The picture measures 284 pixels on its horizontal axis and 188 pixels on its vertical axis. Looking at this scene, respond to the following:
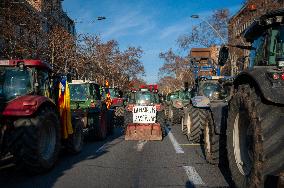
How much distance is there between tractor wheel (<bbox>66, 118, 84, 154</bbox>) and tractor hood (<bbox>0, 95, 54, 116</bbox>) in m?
2.64

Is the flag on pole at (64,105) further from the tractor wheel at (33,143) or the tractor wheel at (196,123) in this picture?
the tractor wheel at (196,123)

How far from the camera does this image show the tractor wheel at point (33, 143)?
23.8 feet

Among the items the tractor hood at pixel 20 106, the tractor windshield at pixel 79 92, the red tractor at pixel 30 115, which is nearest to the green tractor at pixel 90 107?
the tractor windshield at pixel 79 92

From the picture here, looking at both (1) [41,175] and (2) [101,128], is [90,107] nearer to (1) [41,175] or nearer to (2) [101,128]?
(2) [101,128]

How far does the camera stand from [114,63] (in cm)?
5909

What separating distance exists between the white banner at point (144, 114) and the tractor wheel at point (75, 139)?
4.07 m

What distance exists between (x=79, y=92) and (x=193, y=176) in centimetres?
764

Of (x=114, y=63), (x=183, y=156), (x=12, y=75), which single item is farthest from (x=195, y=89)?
(x=114, y=63)

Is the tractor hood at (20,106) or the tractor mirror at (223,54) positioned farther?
the tractor hood at (20,106)

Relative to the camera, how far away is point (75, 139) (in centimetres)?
1035

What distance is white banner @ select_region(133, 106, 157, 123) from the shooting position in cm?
1462

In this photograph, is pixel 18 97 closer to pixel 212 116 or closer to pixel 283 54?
pixel 212 116

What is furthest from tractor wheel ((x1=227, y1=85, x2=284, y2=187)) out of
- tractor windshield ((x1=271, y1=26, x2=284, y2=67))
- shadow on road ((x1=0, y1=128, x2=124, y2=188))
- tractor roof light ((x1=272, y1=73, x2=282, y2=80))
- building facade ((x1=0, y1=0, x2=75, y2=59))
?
building facade ((x1=0, y1=0, x2=75, y2=59))

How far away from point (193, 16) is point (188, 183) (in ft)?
89.1
